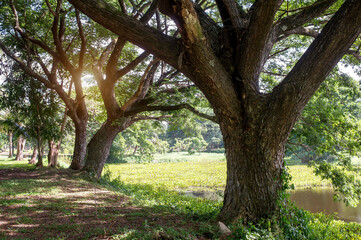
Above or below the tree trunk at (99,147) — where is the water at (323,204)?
below

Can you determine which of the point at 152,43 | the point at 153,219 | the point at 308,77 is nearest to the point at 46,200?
the point at 153,219

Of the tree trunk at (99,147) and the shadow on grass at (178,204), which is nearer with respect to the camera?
the shadow on grass at (178,204)

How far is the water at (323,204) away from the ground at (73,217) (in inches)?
288

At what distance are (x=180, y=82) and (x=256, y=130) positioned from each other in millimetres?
7076

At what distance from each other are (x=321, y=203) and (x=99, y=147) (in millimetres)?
9360

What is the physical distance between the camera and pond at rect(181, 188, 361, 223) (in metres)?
9.44

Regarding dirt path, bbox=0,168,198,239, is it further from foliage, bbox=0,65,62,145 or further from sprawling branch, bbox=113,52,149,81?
foliage, bbox=0,65,62,145

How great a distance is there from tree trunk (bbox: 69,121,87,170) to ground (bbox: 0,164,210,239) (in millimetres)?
3436

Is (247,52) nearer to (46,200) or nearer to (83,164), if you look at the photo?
(46,200)

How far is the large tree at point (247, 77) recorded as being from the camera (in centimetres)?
362

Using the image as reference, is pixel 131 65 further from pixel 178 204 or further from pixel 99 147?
pixel 178 204

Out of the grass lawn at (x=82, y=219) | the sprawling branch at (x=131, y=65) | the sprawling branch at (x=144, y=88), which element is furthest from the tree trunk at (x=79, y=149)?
the grass lawn at (x=82, y=219)

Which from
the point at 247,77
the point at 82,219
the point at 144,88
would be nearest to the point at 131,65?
the point at 144,88

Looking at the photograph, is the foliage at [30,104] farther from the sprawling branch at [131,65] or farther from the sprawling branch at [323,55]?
the sprawling branch at [323,55]
